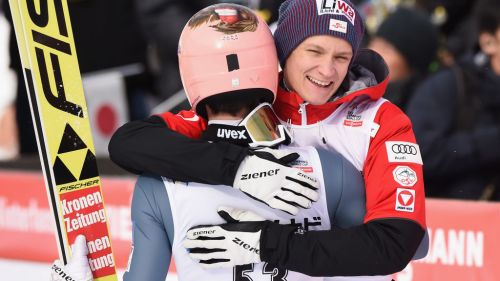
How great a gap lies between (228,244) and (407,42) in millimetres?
3333

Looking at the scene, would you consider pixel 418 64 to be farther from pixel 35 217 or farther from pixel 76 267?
pixel 76 267

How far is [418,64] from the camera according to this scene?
6016 mm

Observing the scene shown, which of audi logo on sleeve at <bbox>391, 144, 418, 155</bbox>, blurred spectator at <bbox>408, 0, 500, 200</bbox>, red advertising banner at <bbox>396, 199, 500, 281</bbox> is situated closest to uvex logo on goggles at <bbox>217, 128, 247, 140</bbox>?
audi logo on sleeve at <bbox>391, 144, 418, 155</bbox>

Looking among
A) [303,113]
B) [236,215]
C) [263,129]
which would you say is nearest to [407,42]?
[303,113]

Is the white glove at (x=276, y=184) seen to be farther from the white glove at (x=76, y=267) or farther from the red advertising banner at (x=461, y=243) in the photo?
the red advertising banner at (x=461, y=243)

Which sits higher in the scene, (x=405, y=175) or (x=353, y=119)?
(x=353, y=119)

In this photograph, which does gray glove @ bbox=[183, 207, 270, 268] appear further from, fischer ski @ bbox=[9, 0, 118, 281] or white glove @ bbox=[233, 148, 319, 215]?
fischer ski @ bbox=[9, 0, 118, 281]

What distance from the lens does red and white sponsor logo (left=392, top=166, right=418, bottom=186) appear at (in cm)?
300

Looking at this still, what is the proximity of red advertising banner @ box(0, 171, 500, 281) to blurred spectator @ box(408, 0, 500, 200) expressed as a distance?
662 mm

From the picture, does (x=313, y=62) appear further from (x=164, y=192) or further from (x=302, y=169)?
(x=164, y=192)

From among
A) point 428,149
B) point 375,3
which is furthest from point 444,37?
point 428,149

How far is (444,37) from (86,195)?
4.41 meters

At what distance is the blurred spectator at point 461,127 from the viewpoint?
518 centimetres

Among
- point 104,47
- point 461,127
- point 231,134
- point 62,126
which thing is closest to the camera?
point 231,134
